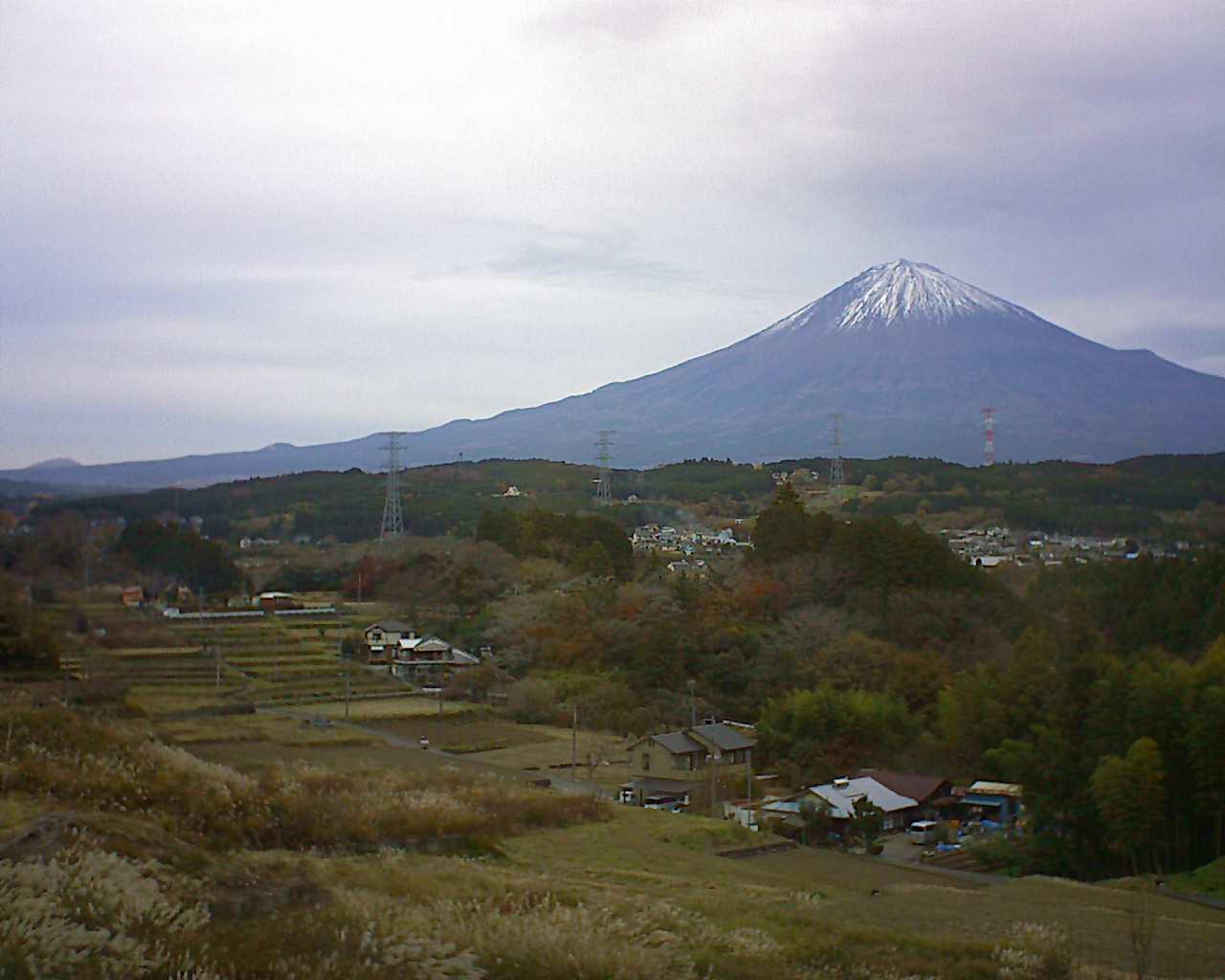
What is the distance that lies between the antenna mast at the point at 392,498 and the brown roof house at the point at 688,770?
11858mm

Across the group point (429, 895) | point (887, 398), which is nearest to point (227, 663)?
point (429, 895)

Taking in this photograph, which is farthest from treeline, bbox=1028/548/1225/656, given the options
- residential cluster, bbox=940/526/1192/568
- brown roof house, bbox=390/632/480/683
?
brown roof house, bbox=390/632/480/683

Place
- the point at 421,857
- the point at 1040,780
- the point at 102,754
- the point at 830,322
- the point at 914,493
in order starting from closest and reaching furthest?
the point at 421,857
the point at 102,754
the point at 1040,780
the point at 914,493
the point at 830,322

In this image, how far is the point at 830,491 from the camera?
114ft

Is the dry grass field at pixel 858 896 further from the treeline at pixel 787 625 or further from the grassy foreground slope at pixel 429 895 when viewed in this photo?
the treeline at pixel 787 625

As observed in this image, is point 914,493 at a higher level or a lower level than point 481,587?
higher

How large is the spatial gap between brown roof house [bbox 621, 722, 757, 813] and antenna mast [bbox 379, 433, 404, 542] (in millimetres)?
11858

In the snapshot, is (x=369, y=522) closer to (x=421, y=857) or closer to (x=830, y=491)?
(x=830, y=491)

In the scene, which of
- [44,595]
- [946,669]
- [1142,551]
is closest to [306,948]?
[44,595]

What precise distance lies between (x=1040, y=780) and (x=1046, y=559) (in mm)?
11710

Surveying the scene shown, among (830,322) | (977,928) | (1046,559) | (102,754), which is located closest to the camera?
(977,928)

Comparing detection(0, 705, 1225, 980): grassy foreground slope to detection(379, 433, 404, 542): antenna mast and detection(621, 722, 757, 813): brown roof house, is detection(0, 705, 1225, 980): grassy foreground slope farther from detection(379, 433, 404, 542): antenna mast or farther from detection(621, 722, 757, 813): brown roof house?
detection(379, 433, 404, 542): antenna mast

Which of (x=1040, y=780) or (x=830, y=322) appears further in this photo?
(x=830, y=322)

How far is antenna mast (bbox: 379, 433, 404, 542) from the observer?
27.0 metres
